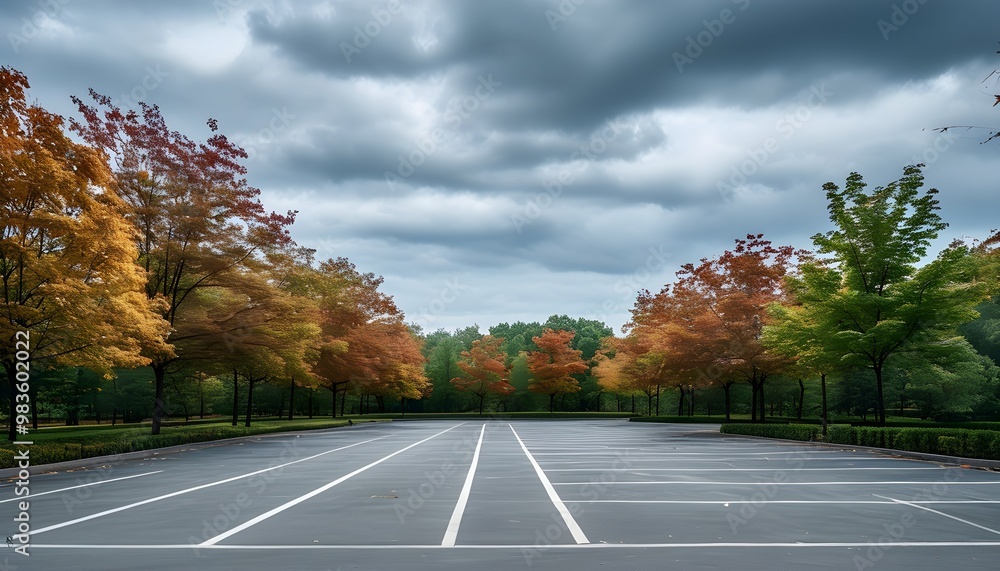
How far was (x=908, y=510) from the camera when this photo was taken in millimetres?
11188

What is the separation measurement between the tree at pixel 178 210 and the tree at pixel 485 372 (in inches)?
1836

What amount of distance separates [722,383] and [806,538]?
42542 mm

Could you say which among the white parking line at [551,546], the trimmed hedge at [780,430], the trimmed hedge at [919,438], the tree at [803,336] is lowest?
the trimmed hedge at [780,430]

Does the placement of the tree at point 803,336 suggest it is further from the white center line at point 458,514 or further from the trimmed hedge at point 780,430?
the white center line at point 458,514

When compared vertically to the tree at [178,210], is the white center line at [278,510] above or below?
below

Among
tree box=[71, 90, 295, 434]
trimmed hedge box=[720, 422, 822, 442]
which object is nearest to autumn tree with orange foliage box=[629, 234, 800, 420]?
trimmed hedge box=[720, 422, 822, 442]

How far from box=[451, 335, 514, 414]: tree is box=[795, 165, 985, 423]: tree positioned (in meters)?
50.4

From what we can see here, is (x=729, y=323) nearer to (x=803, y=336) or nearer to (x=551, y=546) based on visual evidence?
(x=803, y=336)

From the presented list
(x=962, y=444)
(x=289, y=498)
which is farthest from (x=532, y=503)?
(x=962, y=444)

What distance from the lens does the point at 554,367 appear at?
250 ft

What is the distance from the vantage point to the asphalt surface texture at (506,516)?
7641 mm

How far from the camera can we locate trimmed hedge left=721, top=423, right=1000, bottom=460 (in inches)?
769

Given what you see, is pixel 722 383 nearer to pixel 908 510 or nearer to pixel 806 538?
pixel 908 510

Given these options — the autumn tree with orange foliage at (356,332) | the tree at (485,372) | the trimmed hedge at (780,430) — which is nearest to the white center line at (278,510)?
Result: the trimmed hedge at (780,430)
